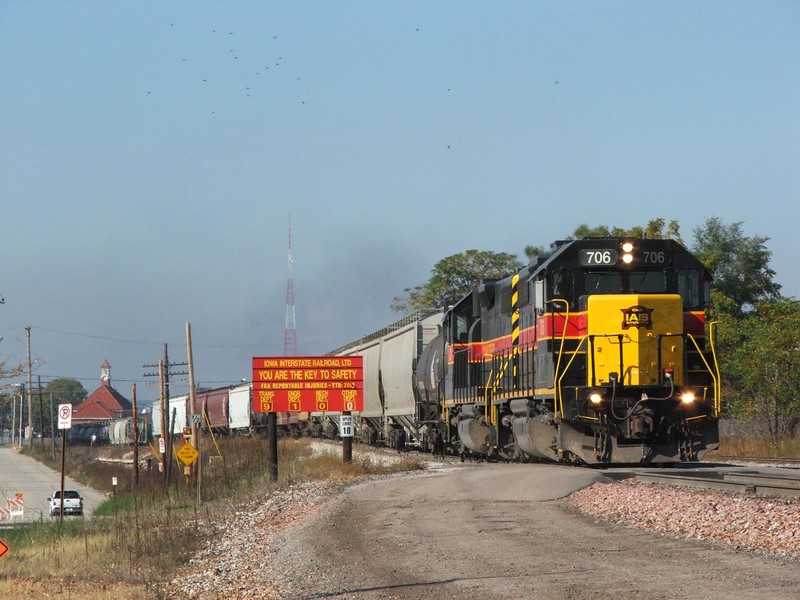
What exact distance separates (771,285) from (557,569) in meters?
63.5

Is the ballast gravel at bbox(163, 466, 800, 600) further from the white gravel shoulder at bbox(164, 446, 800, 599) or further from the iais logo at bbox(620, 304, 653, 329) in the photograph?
the iais logo at bbox(620, 304, 653, 329)

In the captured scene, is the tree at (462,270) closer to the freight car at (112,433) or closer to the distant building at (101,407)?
the freight car at (112,433)

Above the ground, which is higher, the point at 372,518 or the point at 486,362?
the point at 486,362

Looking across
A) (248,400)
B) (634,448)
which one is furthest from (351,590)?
(248,400)

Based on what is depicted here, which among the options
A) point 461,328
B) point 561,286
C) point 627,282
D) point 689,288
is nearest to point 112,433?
point 461,328

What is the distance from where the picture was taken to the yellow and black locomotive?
60.1ft

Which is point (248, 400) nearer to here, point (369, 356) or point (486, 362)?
point (369, 356)

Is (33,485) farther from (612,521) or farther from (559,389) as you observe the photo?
(612,521)

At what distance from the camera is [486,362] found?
2519cm

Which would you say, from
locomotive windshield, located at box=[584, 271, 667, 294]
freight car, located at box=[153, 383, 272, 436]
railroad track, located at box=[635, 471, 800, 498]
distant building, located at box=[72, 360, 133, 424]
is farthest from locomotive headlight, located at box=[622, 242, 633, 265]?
distant building, located at box=[72, 360, 133, 424]

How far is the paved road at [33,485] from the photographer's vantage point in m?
62.4

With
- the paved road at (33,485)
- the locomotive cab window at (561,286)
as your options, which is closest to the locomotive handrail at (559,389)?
the locomotive cab window at (561,286)

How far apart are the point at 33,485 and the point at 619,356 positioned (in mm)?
67102

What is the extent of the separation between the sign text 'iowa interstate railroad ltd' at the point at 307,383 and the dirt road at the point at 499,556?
35.3 ft
